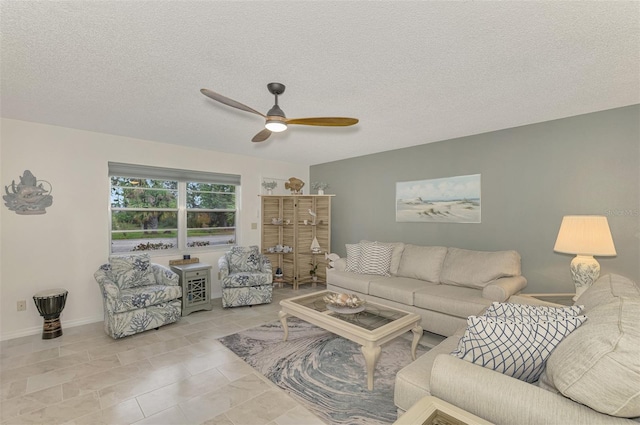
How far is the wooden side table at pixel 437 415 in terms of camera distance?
1143 millimetres

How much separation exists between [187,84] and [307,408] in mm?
2743

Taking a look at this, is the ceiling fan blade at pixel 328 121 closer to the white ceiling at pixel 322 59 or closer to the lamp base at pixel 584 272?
the white ceiling at pixel 322 59

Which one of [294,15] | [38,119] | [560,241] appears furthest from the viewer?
[38,119]

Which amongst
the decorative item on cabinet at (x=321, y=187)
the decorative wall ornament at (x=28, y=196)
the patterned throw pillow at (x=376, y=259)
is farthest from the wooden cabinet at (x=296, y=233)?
the decorative wall ornament at (x=28, y=196)

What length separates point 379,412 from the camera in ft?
6.84

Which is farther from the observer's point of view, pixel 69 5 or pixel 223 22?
pixel 223 22

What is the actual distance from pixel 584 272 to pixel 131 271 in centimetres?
501

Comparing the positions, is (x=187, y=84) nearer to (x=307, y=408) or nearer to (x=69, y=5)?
(x=69, y=5)

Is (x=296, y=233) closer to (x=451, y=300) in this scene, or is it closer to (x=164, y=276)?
(x=164, y=276)

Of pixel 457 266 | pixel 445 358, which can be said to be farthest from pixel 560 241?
pixel 445 358

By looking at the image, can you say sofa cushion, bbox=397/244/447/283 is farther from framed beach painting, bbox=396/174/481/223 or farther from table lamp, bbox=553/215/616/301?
table lamp, bbox=553/215/616/301

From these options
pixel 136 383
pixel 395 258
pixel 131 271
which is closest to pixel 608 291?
pixel 395 258

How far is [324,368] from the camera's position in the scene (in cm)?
267

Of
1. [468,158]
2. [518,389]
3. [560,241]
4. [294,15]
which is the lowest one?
[518,389]
